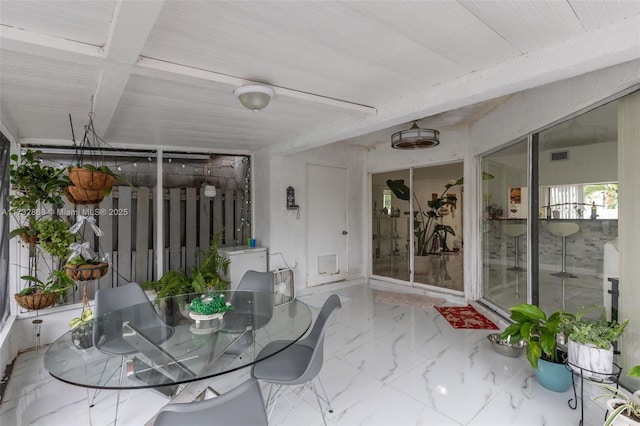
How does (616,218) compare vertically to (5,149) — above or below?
below

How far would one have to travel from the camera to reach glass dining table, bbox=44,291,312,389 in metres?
1.65

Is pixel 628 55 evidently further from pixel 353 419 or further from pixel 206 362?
pixel 206 362

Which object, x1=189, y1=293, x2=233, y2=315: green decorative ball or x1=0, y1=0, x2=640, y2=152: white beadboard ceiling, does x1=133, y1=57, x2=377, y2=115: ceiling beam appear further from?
x1=189, y1=293, x2=233, y2=315: green decorative ball

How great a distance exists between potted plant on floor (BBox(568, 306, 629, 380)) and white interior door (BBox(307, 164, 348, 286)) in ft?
12.3

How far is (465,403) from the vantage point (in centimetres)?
226

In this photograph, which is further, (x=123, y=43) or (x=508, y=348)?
(x=508, y=348)

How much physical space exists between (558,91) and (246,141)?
11.6 feet

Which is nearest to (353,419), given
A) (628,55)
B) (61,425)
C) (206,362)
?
(206,362)

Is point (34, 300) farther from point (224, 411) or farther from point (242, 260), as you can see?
point (224, 411)

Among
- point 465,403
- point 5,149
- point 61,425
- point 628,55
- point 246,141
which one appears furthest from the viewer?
point 246,141

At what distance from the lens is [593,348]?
6.40 ft

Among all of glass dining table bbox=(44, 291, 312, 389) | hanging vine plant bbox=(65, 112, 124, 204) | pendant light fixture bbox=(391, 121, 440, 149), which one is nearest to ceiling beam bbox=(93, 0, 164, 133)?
hanging vine plant bbox=(65, 112, 124, 204)

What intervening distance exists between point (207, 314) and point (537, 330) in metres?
2.47

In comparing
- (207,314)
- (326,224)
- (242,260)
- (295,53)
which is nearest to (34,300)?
(207,314)
